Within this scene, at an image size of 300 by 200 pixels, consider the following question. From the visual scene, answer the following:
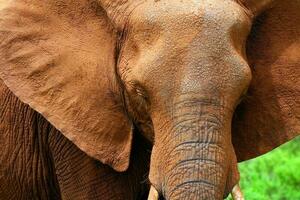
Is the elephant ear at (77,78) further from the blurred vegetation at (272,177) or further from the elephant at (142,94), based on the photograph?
the blurred vegetation at (272,177)

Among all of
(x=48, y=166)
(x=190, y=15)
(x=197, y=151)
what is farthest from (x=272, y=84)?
(x=48, y=166)

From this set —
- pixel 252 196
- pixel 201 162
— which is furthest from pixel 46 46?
pixel 252 196

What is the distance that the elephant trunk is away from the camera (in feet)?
18.8

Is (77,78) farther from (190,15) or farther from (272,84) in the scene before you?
(272,84)

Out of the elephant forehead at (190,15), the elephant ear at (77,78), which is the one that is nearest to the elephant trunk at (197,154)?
the elephant forehead at (190,15)

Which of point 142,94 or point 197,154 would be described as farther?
point 142,94

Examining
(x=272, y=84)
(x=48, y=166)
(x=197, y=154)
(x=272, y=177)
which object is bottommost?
(x=272, y=177)

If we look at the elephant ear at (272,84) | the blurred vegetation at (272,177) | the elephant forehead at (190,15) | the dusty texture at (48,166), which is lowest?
the blurred vegetation at (272,177)

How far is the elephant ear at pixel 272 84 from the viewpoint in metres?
6.53

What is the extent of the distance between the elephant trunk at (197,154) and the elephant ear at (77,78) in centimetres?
56

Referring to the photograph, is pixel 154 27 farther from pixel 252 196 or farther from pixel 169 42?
pixel 252 196

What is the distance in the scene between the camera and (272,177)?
10836mm

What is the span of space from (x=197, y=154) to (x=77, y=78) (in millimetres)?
937

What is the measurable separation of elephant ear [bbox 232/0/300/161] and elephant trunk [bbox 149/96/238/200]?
642 millimetres
